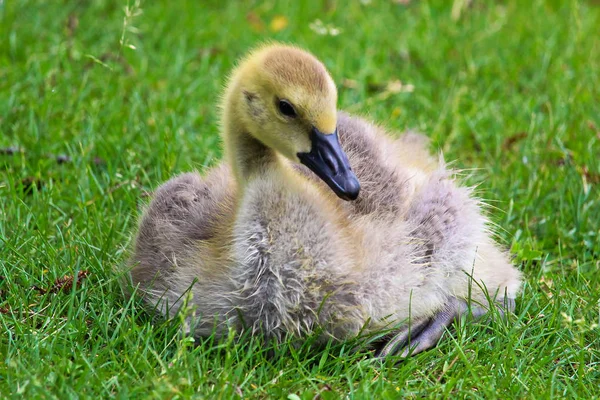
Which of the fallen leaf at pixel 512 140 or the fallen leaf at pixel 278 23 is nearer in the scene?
the fallen leaf at pixel 512 140

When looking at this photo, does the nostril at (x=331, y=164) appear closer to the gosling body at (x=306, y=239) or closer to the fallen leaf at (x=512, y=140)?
the gosling body at (x=306, y=239)

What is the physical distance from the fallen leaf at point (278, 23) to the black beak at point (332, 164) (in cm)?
328

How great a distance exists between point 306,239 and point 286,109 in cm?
43

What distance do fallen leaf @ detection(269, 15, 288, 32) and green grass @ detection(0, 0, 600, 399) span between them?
0.07 m

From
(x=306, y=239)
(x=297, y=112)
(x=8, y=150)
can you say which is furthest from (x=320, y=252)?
(x=8, y=150)

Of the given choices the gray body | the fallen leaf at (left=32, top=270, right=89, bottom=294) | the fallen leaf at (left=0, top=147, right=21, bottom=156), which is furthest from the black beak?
the fallen leaf at (left=0, top=147, right=21, bottom=156)

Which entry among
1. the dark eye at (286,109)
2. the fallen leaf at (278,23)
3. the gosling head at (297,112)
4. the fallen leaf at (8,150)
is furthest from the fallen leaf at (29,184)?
the fallen leaf at (278,23)

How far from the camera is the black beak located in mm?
2877

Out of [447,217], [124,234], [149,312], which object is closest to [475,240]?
[447,217]

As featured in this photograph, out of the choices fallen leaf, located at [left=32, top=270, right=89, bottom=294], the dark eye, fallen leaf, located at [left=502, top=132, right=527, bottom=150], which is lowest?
fallen leaf, located at [left=502, top=132, right=527, bottom=150]

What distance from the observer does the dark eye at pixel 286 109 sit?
2943mm

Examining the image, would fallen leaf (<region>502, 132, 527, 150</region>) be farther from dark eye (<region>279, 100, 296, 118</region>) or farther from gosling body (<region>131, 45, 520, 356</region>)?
dark eye (<region>279, 100, 296, 118</region>)

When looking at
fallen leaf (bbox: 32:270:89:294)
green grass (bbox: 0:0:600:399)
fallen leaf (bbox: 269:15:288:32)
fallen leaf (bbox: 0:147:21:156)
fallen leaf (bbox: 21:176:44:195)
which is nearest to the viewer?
green grass (bbox: 0:0:600:399)

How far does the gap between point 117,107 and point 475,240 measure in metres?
2.24
